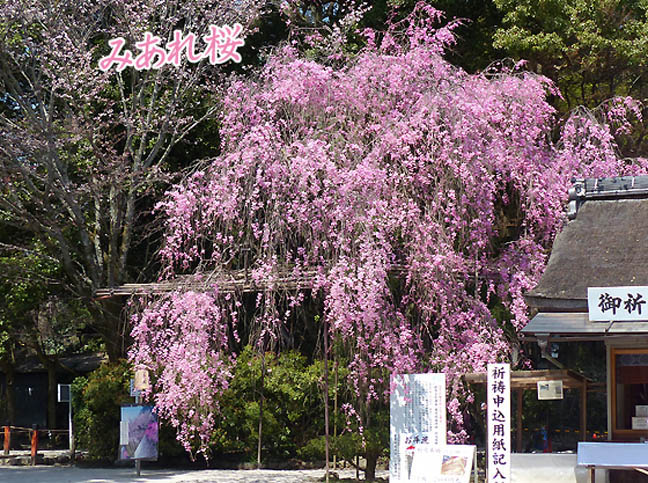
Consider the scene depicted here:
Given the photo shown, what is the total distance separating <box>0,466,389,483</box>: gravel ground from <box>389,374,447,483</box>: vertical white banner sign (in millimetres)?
3131

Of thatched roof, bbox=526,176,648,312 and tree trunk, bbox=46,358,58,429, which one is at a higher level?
thatched roof, bbox=526,176,648,312

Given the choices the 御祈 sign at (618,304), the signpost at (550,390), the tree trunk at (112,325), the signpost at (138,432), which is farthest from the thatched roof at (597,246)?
the tree trunk at (112,325)

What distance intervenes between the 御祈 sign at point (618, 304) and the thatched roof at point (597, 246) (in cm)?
83

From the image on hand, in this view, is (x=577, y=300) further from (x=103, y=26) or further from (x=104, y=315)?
(x=103, y=26)

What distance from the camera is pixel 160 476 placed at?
14609mm

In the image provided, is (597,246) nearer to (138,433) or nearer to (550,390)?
(550,390)

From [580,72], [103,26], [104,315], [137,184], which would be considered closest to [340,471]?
[104,315]

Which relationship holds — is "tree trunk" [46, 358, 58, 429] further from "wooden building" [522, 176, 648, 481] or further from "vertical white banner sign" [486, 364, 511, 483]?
"wooden building" [522, 176, 648, 481]

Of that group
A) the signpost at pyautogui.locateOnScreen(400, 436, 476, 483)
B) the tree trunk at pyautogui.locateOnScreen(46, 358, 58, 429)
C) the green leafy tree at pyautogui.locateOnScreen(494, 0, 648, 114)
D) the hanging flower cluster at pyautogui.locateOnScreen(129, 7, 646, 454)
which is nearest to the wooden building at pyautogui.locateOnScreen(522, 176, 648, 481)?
the signpost at pyautogui.locateOnScreen(400, 436, 476, 483)

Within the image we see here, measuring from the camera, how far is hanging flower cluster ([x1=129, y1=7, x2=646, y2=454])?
11.6 m

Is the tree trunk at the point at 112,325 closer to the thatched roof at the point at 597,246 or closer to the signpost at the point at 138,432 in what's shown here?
the signpost at the point at 138,432

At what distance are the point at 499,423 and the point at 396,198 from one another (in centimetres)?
385

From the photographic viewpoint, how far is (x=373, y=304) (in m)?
11.0

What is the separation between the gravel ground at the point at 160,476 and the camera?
45.2 ft
